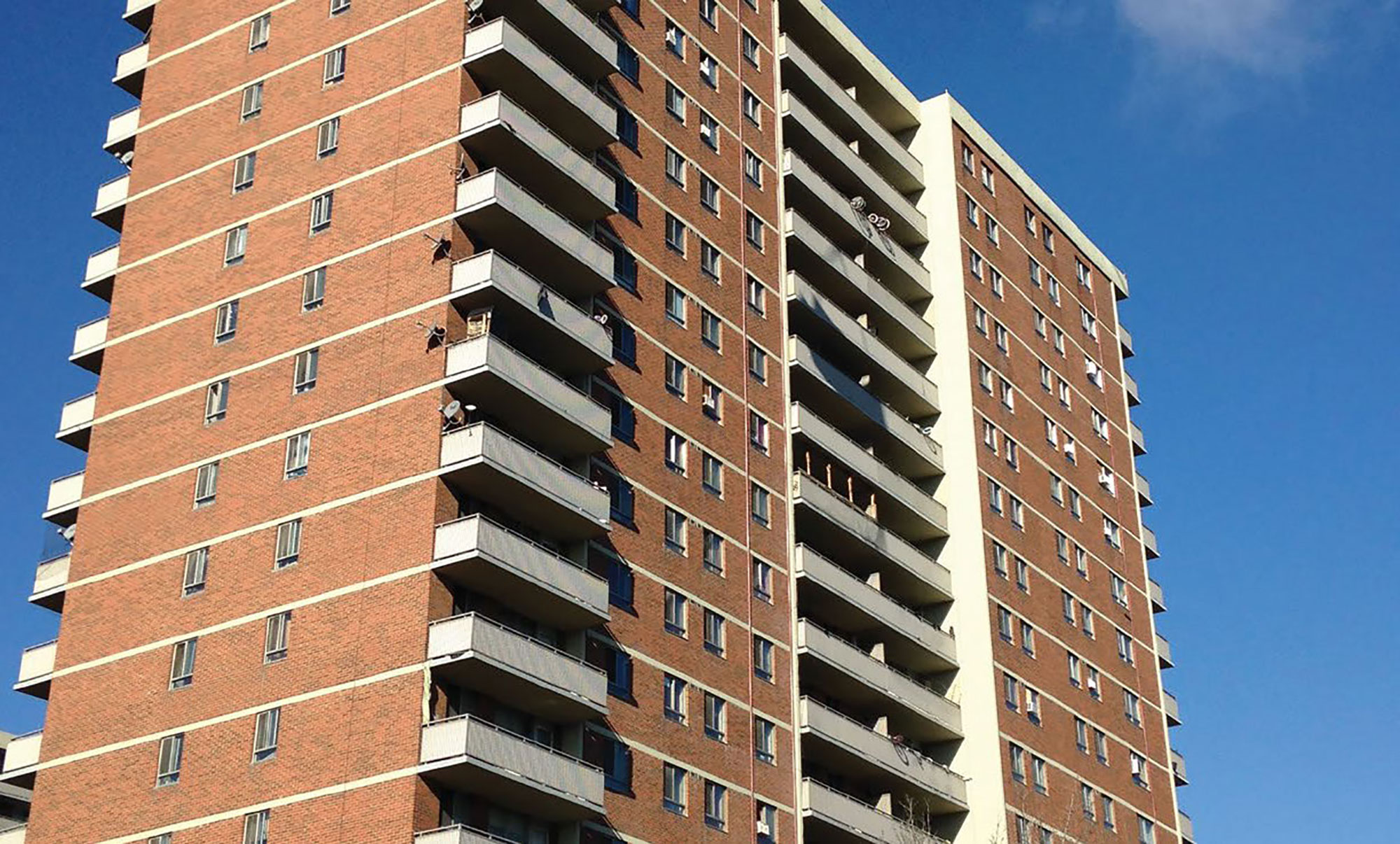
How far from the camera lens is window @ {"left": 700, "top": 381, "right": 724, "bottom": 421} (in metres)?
68.0

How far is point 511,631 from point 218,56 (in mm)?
27724

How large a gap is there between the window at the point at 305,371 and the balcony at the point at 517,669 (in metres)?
10.7

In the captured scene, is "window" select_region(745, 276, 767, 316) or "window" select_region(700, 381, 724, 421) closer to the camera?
"window" select_region(700, 381, 724, 421)

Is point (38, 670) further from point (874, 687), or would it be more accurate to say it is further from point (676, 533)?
point (874, 687)

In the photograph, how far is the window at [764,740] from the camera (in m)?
64.6

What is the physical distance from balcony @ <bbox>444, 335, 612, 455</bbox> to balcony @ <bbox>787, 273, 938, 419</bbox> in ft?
58.0

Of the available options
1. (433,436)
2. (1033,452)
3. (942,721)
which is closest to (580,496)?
(433,436)


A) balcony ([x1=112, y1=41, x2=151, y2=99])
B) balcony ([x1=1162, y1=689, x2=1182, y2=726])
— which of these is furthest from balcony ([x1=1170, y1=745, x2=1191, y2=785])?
balcony ([x1=112, y1=41, x2=151, y2=99])

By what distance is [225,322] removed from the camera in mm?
63000

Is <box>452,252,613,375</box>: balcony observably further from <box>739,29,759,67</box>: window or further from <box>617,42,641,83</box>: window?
<box>739,29,759,67</box>: window

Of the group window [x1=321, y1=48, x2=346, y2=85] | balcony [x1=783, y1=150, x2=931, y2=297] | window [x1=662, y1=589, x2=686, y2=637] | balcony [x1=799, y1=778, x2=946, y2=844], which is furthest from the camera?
balcony [x1=783, y1=150, x2=931, y2=297]

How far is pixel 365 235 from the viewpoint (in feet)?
201

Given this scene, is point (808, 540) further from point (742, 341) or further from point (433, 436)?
point (433, 436)

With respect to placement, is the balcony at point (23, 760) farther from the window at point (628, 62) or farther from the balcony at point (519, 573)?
the window at point (628, 62)
